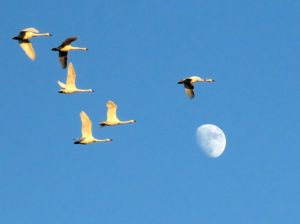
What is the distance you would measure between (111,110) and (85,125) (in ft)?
12.2

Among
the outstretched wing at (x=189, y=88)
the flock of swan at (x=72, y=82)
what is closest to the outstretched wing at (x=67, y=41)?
the flock of swan at (x=72, y=82)

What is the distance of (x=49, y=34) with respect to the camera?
160 metres

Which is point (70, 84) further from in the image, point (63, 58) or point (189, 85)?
point (189, 85)

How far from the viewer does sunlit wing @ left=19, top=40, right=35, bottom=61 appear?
153 m

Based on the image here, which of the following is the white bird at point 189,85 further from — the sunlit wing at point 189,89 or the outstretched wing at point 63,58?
the outstretched wing at point 63,58

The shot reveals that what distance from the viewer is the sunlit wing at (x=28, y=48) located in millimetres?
153375

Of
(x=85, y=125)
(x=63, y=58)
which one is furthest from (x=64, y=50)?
(x=85, y=125)

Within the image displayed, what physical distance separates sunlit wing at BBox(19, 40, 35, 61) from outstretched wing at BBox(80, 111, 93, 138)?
6755 mm

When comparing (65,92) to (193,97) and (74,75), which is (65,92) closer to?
(74,75)

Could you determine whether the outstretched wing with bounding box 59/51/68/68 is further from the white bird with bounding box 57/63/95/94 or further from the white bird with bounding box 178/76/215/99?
the white bird with bounding box 178/76/215/99

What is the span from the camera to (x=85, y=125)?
508ft

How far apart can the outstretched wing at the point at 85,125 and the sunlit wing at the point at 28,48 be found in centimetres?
675


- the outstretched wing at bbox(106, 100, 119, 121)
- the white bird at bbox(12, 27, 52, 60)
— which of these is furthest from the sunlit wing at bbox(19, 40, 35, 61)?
the outstretched wing at bbox(106, 100, 119, 121)

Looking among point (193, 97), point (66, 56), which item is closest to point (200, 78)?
point (193, 97)
